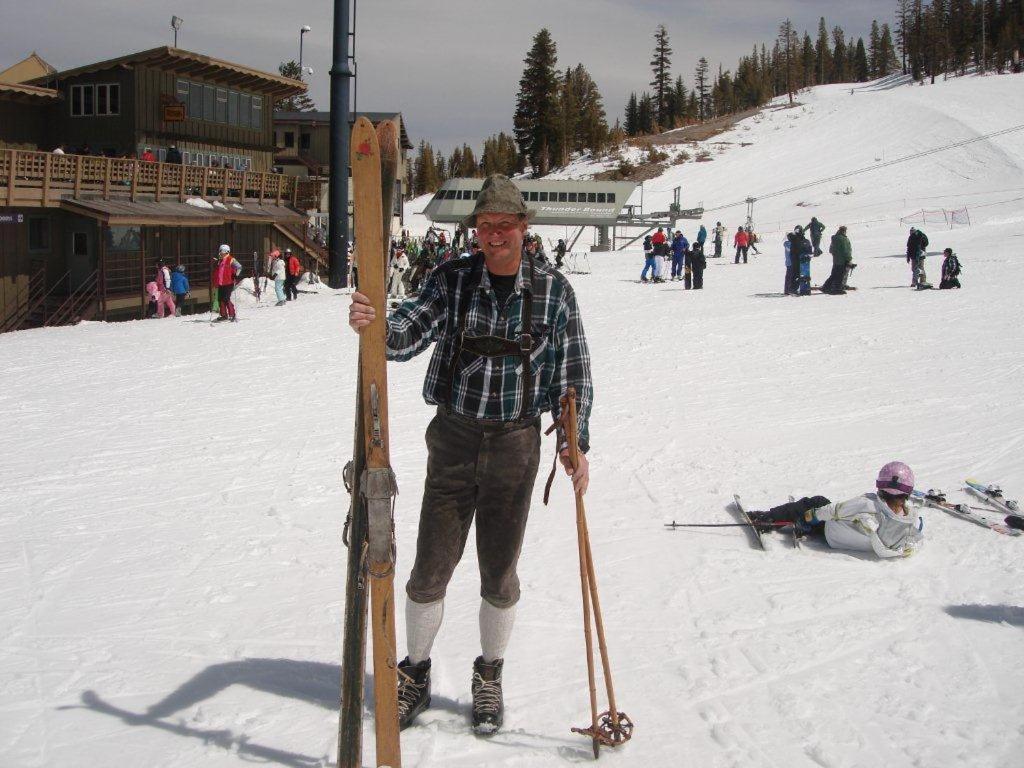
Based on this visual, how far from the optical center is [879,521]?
17.0 feet

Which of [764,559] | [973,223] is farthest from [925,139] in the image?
[764,559]

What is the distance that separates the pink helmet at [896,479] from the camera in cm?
508

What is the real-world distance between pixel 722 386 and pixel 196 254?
22.5 m

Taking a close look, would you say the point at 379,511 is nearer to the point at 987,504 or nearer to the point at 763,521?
the point at 763,521

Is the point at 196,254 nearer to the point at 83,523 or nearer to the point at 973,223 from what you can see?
the point at 83,523

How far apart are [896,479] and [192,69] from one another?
31.8m

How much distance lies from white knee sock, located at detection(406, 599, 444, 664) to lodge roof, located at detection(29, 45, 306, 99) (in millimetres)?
30497

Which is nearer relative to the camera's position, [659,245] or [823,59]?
[659,245]

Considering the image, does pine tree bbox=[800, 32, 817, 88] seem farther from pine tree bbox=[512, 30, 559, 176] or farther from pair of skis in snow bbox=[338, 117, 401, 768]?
pair of skis in snow bbox=[338, 117, 401, 768]

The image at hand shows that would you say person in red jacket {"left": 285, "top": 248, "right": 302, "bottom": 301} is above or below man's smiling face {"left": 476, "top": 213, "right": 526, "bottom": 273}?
above

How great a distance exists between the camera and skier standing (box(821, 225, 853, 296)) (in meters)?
19.3

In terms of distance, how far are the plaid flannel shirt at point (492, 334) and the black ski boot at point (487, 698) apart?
Answer: 923 millimetres

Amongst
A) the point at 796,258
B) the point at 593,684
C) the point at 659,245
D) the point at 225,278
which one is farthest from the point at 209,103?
the point at 593,684

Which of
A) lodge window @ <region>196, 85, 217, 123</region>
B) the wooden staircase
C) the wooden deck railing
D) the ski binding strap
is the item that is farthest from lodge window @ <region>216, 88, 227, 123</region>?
the ski binding strap
